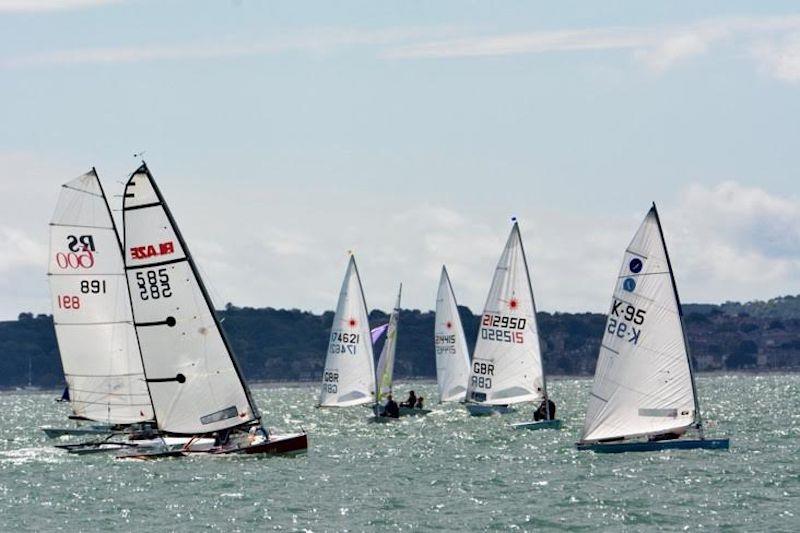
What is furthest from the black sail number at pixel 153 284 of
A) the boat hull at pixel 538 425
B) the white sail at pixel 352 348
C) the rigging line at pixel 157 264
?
the white sail at pixel 352 348

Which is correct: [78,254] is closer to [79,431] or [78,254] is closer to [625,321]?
[79,431]

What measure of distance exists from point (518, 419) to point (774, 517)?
40.1 m

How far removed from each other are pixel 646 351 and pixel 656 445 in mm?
2811

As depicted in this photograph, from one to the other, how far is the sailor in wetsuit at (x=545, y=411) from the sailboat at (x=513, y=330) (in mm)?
1525

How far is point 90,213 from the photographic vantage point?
55312 millimetres

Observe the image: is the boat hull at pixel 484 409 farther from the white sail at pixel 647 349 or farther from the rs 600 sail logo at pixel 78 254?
the white sail at pixel 647 349

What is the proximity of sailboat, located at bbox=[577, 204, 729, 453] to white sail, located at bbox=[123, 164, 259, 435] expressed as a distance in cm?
988

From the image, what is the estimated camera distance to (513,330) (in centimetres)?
6800


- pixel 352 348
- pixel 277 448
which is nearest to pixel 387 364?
pixel 352 348

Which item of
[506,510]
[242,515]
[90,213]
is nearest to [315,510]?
[242,515]

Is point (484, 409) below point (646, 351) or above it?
below

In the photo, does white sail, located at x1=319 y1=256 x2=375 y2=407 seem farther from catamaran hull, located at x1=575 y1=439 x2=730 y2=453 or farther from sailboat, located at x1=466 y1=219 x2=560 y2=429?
catamaran hull, located at x1=575 y1=439 x2=730 y2=453

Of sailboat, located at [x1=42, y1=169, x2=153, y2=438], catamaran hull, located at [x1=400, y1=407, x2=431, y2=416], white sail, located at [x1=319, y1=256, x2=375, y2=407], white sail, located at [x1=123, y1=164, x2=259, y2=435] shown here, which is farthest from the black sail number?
catamaran hull, located at [x1=400, y1=407, x2=431, y2=416]

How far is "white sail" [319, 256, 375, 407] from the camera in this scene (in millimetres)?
80125
